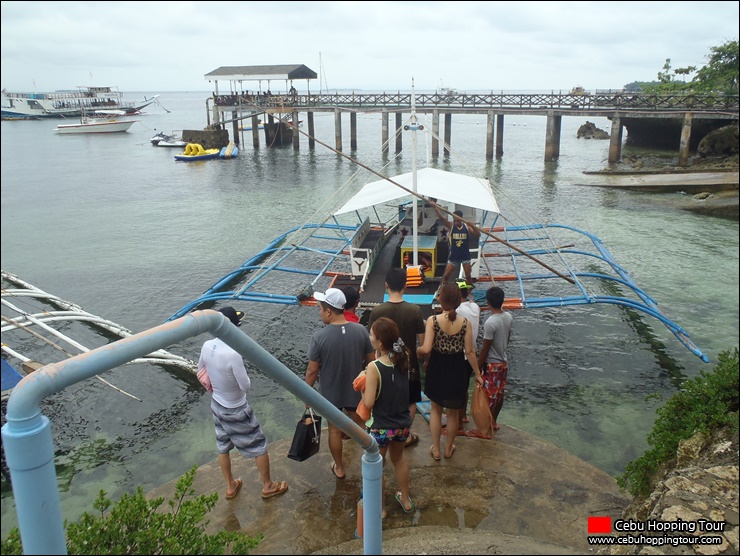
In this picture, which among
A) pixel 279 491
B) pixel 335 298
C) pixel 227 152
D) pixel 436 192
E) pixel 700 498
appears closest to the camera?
pixel 700 498

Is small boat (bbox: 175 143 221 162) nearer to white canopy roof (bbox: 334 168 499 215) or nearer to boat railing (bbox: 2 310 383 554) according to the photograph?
white canopy roof (bbox: 334 168 499 215)

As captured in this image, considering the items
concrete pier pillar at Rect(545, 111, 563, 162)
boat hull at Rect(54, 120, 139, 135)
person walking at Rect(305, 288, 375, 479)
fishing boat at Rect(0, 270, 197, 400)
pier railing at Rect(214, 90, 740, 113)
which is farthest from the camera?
boat hull at Rect(54, 120, 139, 135)

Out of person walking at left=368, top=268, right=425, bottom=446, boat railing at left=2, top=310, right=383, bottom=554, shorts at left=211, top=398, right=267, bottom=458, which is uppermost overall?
boat railing at left=2, top=310, right=383, bottom=554

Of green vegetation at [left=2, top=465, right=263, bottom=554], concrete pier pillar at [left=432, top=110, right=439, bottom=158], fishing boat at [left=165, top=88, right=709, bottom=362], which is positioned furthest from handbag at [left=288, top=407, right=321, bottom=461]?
concrete pier pillar at [left=432, top=110, right=439, bottom=158]

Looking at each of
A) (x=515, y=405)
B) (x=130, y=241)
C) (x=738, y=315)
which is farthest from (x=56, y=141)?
(x=738, y=315)

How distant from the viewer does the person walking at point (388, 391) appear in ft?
13.6

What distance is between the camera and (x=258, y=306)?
12.5 meters

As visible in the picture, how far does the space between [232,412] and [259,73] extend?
4132 cm

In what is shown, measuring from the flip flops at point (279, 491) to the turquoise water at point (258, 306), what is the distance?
7.42ft

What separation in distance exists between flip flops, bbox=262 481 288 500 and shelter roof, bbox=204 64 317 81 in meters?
39.7

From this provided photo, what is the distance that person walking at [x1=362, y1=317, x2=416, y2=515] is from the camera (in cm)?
414

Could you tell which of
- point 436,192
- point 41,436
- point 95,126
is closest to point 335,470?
point 41,436

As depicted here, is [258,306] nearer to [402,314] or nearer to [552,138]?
[402,314]

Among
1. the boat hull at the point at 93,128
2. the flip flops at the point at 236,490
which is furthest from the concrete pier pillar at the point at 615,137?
the boat hull at the point at 93,128
